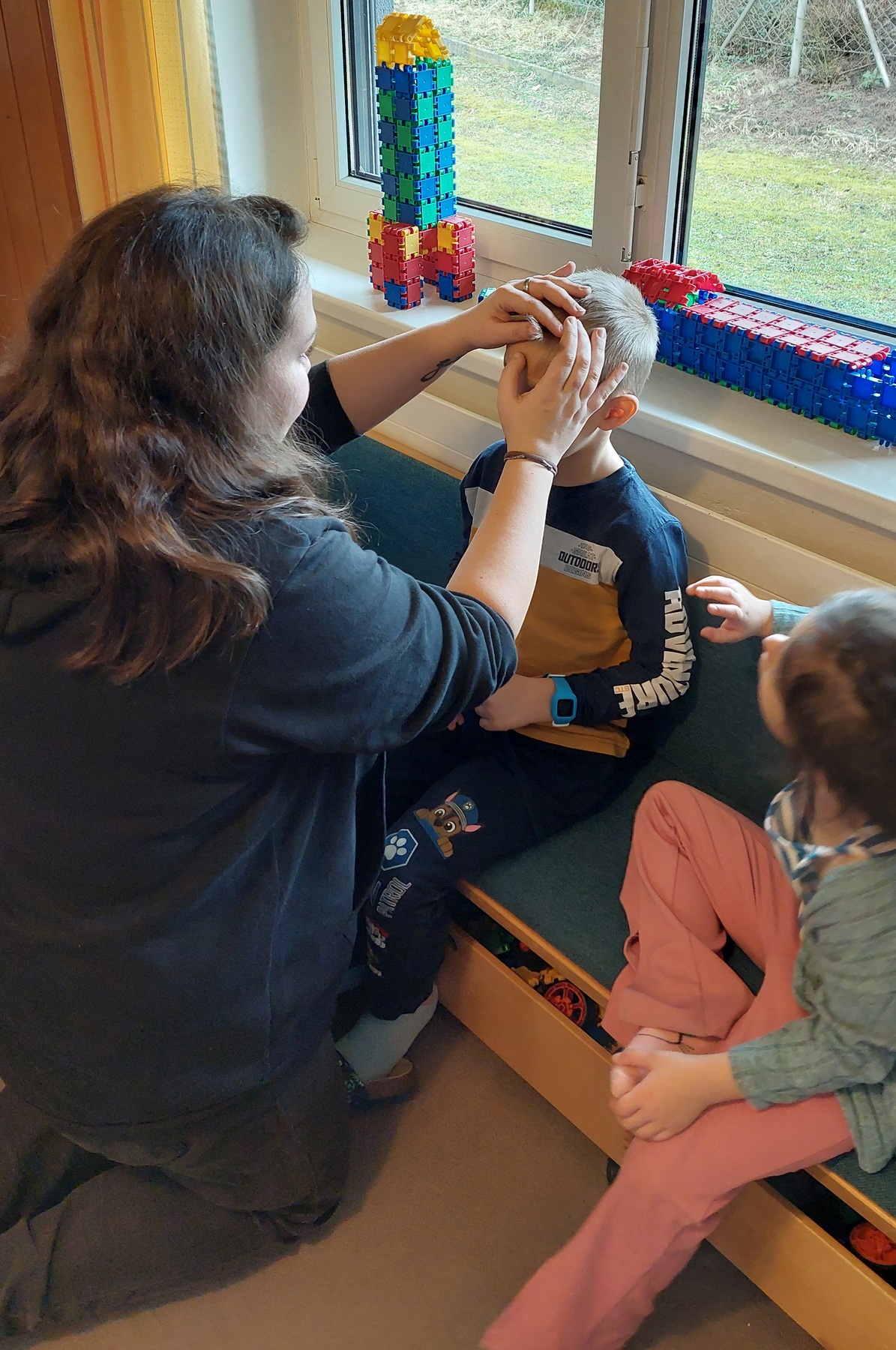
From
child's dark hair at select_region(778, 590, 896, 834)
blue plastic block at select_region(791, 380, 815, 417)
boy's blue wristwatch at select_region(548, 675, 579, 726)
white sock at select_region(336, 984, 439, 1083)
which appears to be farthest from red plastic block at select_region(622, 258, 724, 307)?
white sock at select_region(336, 984, 439, 1083)

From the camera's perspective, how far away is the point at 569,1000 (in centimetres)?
138

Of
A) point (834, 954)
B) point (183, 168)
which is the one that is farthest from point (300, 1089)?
point (183, 168)

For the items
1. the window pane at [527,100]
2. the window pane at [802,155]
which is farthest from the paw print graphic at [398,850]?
the window pane at [527,100]

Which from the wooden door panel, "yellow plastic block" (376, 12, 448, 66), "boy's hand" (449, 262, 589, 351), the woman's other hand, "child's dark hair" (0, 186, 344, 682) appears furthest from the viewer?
the wooden door panel

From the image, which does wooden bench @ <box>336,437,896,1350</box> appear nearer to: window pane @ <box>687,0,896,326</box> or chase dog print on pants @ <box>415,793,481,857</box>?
chase dog print on pants @ <box>415,793,481,857</box>

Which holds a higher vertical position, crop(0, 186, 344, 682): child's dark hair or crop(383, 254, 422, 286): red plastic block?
crop(0, 186, 344, 682): child's dark hair

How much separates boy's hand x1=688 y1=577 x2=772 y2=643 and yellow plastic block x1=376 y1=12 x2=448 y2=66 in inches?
37.8

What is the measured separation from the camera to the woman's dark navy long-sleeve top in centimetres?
85

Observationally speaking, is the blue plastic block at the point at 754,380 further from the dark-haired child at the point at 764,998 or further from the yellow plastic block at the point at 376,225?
the yellow plastic block at the point at 376,225

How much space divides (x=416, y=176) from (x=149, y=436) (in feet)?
3.55

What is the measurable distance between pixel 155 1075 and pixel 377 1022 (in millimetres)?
415

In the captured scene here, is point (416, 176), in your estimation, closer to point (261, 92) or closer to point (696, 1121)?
point (261, 92)

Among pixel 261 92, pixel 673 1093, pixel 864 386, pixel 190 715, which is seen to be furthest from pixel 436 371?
pixel 261 92

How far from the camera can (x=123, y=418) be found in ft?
2.70
